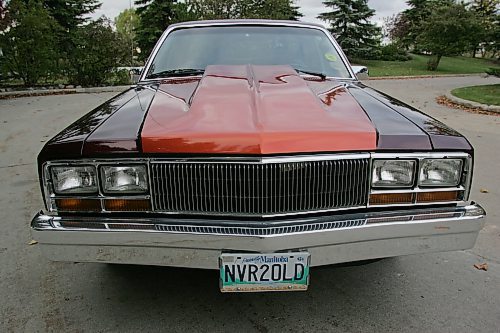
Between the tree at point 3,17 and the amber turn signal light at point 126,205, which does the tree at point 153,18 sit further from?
the amber turn signal light at point 126,205

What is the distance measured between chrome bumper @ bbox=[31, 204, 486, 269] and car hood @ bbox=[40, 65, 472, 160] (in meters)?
0.34

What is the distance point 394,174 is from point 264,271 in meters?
0.81

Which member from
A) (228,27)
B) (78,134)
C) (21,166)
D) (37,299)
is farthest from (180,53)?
(21,166)

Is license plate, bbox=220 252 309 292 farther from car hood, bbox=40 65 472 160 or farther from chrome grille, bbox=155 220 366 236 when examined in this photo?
car hood, bbox=40 65 472 160

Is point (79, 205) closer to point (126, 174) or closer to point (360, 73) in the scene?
point (126, 174)

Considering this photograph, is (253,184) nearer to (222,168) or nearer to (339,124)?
(222,168)

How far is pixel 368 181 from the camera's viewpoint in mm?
2066

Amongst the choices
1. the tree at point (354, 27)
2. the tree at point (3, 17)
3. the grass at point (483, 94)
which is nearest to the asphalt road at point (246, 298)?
the grass at point (483, 94)

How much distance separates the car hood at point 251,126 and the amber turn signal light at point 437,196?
236mm

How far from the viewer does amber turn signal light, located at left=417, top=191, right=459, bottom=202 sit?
2.14m

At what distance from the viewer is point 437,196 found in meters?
2.16

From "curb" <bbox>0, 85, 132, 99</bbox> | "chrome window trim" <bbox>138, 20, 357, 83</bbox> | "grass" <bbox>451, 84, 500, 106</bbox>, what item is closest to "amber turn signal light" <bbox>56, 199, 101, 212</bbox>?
"chrome window trim" <bbox>138, 20, 357, 83</bbox>

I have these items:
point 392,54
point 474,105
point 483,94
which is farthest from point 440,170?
point 392,54

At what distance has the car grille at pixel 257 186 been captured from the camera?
195cm
